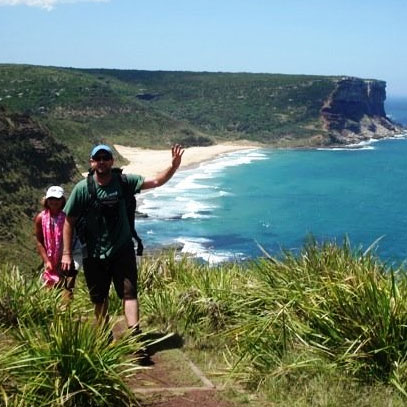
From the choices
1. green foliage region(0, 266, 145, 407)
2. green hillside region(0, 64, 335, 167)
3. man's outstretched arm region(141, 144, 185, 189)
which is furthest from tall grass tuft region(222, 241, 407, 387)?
green hillside region(0, 64, 335, 167)

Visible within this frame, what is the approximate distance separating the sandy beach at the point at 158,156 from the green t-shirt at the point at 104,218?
75.3 meters

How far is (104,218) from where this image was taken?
5.72m

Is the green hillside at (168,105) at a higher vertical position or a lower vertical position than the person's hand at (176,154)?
lower

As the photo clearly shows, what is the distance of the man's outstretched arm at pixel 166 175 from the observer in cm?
598

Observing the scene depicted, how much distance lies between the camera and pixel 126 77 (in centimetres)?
18950

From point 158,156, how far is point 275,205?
117 ft

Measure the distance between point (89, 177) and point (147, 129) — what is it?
121 meters

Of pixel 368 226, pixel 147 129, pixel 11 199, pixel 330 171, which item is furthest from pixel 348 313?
pixel 147 129

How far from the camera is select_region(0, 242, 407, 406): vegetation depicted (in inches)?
178

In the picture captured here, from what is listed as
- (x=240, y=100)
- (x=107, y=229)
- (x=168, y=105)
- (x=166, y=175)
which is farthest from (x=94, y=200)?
(x=168, y=105)

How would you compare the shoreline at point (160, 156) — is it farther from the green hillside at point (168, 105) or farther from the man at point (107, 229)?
the man at point (107, 229)

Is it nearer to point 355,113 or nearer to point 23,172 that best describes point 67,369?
point 23,172

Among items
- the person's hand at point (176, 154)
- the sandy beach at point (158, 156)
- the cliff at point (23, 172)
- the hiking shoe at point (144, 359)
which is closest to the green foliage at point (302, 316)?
the hiking shoe at point (144, 359)

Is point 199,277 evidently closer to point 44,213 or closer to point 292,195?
point 44,213
